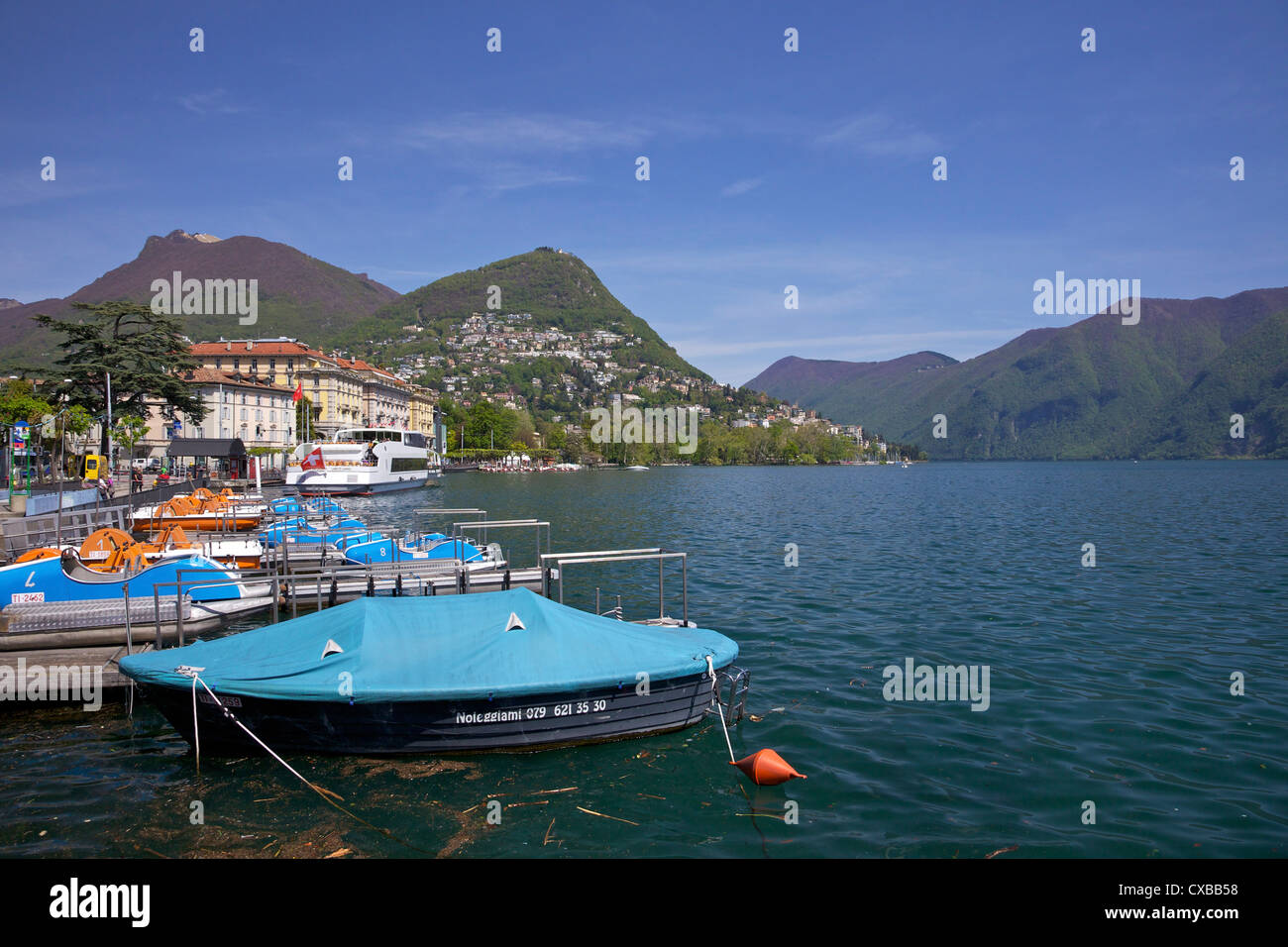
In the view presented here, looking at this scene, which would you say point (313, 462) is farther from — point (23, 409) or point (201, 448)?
point (23, 409)

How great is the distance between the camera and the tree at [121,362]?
180 feet

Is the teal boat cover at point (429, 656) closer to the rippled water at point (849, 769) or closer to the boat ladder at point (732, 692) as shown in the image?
the boat ladder at point (732, 692)

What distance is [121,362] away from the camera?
55.7 meters

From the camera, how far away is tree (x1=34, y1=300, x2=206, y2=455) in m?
54.8

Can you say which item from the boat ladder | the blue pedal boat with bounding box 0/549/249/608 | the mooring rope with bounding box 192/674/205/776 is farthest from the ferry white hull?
the boat ladder

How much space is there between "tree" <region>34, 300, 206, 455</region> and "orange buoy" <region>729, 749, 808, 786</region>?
57.6 meters

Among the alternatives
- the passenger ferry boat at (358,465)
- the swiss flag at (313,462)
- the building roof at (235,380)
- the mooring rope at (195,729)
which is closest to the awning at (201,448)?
the passenger ferry boat at (358,465)

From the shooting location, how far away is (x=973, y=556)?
3266 cm

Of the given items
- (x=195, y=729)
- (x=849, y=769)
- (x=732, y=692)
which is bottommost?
(x=849, y=769)

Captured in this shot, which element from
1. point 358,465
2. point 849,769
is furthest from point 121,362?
point 849,769

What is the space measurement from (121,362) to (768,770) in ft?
203

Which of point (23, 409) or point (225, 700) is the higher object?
point (23, 409)

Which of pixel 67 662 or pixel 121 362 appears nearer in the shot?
pixel 67 662
